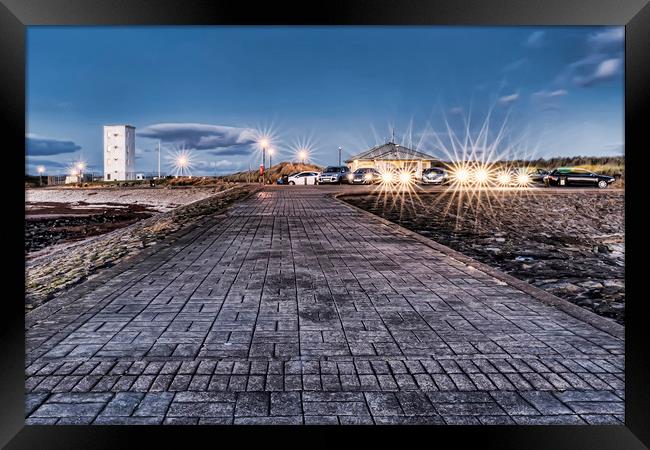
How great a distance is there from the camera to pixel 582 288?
6.85m

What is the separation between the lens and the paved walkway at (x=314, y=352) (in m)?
3.31

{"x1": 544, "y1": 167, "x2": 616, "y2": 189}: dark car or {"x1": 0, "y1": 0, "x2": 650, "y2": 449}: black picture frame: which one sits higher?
{"x1": 544, "y1": 167, "x2": 616, "y2": 189}: dark car

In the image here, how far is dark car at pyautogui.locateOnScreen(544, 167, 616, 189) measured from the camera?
34562 mm

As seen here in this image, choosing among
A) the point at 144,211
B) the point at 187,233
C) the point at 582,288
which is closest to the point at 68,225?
the point at 144,211

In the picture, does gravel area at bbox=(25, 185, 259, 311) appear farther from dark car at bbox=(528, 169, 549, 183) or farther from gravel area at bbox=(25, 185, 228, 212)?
dark car at bbox=(528, 169, 549, 183)

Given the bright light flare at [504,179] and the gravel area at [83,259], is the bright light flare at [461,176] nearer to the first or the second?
the bright light flare at [504,179]

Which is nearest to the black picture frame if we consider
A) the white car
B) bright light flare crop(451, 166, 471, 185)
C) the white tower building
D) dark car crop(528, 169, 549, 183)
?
bright light flare crop(451, 166, 471, 185)

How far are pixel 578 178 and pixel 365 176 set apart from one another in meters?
15.7

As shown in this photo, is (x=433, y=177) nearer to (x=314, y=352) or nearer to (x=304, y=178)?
(x=304, y=178)

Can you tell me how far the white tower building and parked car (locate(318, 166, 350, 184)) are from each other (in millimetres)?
47440

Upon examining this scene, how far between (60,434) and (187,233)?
942 centimetres

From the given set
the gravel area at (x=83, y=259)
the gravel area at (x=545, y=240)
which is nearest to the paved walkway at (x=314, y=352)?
the gravel area at (x=83, y=259)

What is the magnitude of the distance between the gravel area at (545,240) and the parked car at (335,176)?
2168 cm

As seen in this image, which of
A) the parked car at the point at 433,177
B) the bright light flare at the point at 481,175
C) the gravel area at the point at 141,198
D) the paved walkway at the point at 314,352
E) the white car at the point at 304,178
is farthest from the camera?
the white car at the point at 304,178
